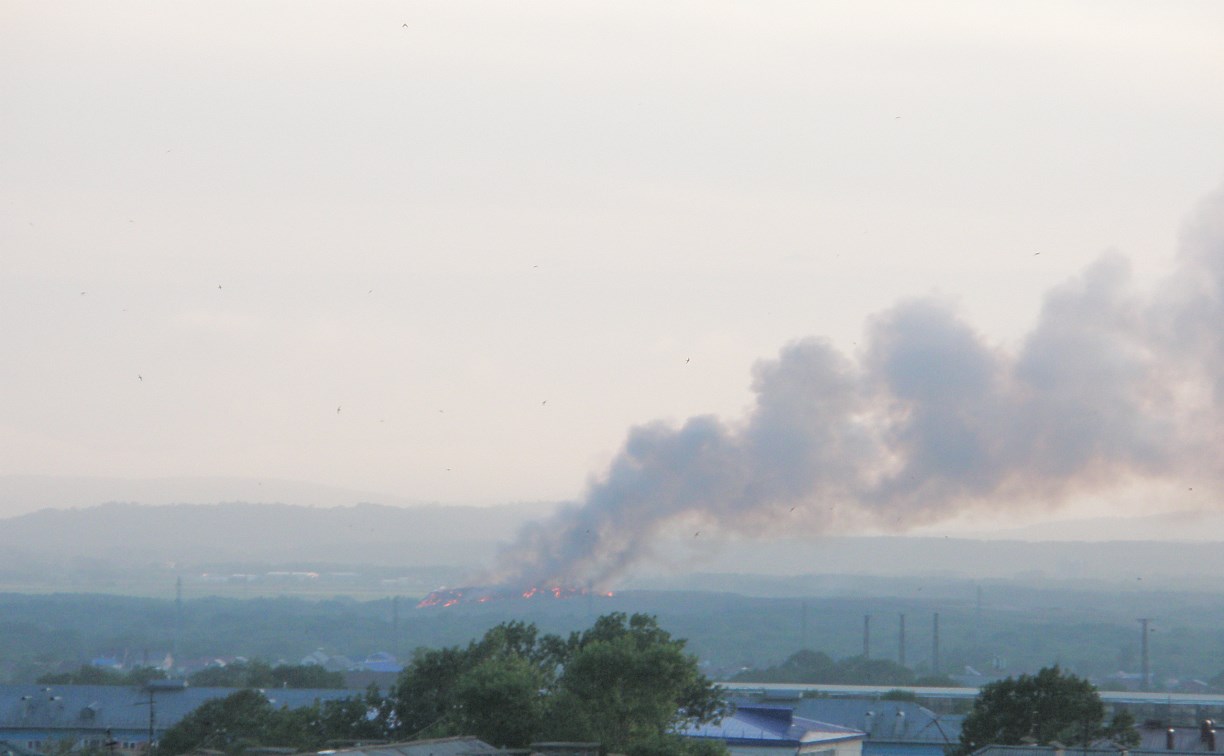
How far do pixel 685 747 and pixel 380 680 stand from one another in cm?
9877

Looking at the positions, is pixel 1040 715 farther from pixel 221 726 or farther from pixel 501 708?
pixel 221 726

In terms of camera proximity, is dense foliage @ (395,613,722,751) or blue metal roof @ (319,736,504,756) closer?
blue metal roof @ (319,736,504,756)

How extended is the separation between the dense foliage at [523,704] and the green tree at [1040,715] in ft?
44.9

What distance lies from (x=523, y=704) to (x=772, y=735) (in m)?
26.8

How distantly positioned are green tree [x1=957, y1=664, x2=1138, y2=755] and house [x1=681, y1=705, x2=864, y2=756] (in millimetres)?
10413

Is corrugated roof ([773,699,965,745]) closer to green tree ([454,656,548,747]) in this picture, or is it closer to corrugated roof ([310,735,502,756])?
green tree ([454,656,548,747])

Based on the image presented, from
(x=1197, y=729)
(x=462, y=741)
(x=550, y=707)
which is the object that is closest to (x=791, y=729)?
(x=1197, y=729)

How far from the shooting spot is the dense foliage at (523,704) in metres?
65.9

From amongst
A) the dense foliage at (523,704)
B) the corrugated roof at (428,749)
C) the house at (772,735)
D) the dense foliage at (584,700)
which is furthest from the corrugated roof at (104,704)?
the corrugated roof at (428,749)

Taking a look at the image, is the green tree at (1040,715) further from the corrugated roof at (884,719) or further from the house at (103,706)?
the house at (103,706)

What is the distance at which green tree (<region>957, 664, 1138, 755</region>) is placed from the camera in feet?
257

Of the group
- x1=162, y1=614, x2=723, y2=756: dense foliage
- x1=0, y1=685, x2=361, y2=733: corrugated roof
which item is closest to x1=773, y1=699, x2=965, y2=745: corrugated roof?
x1=0, y1=685, x2=361, y2=733: corrugated roof

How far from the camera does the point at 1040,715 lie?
8050 cm

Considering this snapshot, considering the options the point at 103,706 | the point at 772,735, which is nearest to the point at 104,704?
the point at 103,706
